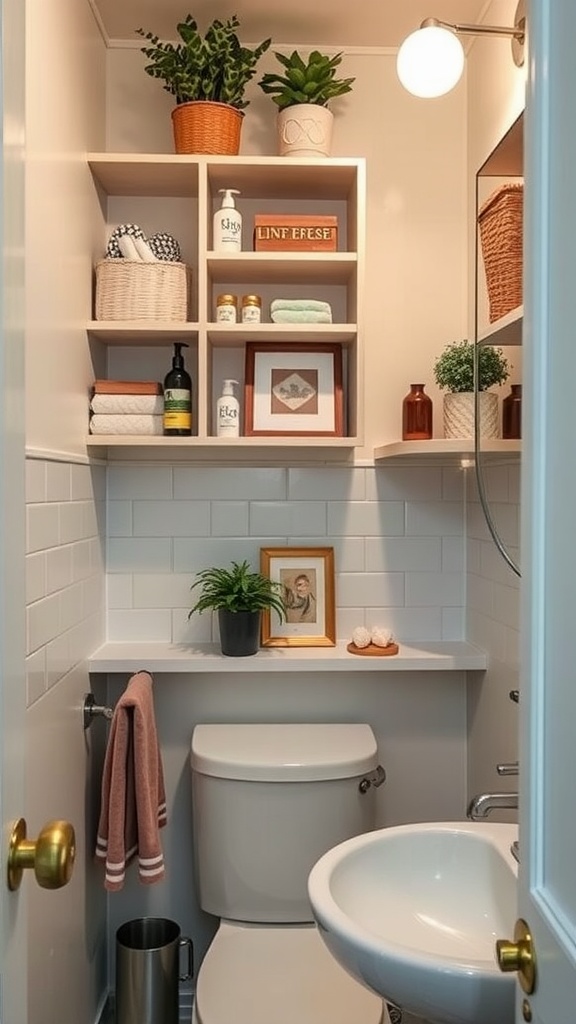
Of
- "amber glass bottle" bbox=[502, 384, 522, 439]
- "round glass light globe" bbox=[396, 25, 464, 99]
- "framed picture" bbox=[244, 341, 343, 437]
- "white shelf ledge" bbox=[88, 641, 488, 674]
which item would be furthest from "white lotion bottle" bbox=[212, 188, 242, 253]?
"white shelf ledge" bbox=[88, 641, 488, 674]

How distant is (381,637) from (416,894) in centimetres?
72

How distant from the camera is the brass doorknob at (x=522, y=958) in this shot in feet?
2.71

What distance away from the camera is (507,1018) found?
42.2 inches

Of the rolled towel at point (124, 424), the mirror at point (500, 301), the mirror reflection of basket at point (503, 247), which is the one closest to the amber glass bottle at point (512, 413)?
the mirror at point (500, 301)

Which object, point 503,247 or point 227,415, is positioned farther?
point 227,415

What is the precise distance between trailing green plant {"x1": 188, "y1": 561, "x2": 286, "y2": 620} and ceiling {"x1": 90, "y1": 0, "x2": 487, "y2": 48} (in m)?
1.29

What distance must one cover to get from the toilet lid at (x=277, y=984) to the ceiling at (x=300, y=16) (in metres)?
2.06

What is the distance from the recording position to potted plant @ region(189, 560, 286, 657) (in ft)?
6.56

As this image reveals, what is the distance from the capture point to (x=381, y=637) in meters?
2.08

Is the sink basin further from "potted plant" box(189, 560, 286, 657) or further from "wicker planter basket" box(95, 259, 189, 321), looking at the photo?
"wicker planter basket" box(95, 259, 189, 321)

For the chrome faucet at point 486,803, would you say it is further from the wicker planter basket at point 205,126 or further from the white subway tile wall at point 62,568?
the wicker planter basket at point 205,126

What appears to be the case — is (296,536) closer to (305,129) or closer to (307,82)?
(305,129)

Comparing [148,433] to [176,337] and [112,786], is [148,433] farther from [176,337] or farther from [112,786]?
[112,786]

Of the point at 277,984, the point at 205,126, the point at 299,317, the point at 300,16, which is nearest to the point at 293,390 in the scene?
the point at 299,317
